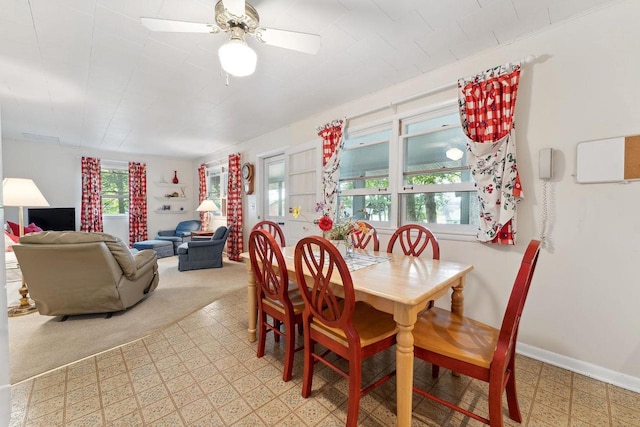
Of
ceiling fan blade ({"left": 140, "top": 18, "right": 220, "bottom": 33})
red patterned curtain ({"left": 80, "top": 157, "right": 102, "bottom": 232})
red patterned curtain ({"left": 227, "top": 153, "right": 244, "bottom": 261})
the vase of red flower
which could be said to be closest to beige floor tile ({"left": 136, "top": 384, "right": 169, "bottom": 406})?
the vase of red flower

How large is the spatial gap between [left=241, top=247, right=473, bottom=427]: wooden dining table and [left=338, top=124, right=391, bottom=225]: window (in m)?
1.26

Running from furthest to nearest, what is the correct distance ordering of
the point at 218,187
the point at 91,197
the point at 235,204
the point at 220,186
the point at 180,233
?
the point at 218,187, the point at 180,233, the point at 220,186, the point at 91,197, the point at 235,204

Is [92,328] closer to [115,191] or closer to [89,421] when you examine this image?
[89,421]

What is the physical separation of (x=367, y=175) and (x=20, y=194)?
12.8 feet

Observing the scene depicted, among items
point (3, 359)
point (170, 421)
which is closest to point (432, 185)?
point (170, 421)

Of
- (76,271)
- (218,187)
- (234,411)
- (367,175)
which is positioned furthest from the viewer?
(218,187)

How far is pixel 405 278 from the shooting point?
1463 mm

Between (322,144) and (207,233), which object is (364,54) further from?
(207,233)

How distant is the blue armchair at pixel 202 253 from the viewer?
14.7ft

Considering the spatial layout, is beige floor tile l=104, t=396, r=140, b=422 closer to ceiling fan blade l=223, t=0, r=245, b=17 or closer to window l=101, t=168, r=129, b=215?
ceiling fan blade l=223, t=0, r=245, b=17

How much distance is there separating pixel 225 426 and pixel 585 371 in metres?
2.35

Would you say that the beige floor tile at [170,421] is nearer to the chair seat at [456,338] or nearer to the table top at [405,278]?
the table top at [405,278]

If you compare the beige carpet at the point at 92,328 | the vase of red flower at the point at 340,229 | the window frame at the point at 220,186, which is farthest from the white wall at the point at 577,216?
the window frame at the point at 220,186

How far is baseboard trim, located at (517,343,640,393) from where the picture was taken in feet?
5.38
